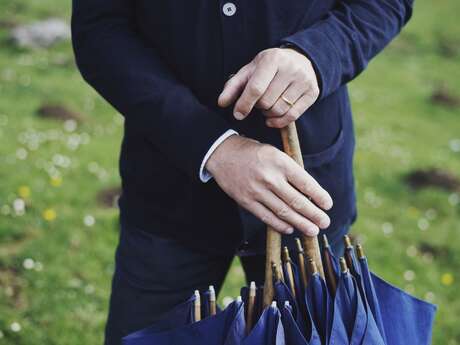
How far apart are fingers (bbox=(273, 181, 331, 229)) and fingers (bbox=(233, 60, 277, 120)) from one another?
236mm

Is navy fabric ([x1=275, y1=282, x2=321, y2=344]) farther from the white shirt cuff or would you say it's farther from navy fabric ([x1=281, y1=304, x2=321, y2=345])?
the white shirt cuff

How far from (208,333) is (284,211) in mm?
370

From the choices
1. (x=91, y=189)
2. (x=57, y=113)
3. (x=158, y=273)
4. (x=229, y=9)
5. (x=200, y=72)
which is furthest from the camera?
(x=57, y=113)

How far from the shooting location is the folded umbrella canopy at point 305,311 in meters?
1.57

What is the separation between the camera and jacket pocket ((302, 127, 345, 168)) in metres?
2.11

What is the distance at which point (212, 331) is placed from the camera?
162 cm

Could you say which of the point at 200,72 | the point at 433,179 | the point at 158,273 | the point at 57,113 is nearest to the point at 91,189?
the point at 57,113

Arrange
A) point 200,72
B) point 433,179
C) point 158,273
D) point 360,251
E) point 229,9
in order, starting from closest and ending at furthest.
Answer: point 360,251 < point 229,9 < point 200,72 < point 158,273 < point 433,179

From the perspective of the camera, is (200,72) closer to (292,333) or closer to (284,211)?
(284,211)

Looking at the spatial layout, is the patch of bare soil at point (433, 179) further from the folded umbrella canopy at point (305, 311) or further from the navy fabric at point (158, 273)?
the folded umbrella canopy at point (305, 311)

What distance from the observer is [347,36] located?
1946mm

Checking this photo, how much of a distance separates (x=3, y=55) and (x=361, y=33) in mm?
9004

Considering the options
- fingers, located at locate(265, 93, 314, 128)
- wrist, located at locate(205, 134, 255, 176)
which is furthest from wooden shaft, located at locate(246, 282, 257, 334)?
fingers, located at locate(265, 93, 314, 128)

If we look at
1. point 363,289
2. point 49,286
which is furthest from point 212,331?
point 49,286
